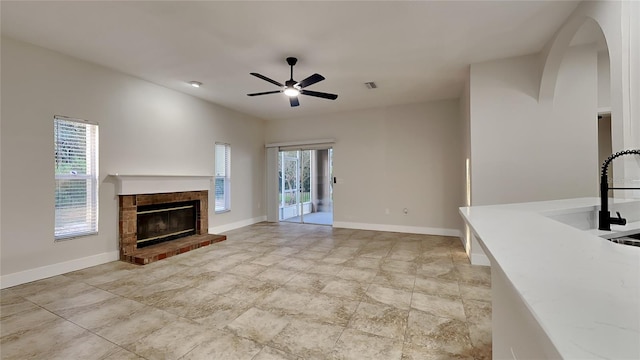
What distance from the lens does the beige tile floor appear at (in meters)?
1.94

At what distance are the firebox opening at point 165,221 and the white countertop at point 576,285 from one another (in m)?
4.92

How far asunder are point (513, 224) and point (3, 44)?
16.8 ft

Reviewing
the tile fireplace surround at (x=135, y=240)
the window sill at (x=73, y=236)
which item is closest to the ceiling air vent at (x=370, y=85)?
the tile fireplace surround at (x=135, y=240)

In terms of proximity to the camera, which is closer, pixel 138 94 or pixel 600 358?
pixel 600 358

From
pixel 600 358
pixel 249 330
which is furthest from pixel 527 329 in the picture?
pixel 249 330

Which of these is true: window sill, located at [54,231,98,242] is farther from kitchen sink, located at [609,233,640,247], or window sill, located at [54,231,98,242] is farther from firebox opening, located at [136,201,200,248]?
kitchen sink, located at [609,233,640,247]

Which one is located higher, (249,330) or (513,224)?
(513,224)

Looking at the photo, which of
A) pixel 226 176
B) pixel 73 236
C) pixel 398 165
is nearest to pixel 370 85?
pixel 398 165

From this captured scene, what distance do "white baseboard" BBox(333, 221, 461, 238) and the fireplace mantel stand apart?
10.5 ft

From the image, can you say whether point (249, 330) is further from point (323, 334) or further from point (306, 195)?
point (306, 195)

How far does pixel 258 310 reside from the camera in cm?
248

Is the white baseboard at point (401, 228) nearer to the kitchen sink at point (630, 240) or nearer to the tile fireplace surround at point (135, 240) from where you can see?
the tile fireplace surround at point (135, 240)

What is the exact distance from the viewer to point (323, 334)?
6.89 ft

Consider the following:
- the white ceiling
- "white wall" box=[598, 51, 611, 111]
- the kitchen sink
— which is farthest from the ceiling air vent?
the kitchen sink
